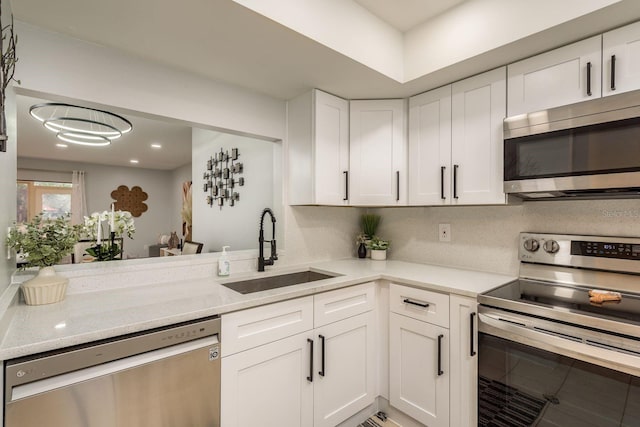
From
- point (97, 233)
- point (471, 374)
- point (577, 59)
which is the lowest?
point (471, 374)

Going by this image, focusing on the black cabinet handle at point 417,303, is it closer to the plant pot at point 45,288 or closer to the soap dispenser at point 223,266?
the soap dispenser at point 223,266

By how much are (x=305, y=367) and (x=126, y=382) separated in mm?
824

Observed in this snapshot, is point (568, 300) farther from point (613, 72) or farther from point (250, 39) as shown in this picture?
point (250, 39)

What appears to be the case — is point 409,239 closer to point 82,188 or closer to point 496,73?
point 496,73

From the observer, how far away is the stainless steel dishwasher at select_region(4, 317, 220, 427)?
0.90m

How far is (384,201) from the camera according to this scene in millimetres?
2160

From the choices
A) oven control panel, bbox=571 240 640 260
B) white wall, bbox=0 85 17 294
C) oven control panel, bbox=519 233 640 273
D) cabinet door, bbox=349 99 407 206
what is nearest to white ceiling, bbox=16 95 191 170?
white wall, bbox=0 85 17 294

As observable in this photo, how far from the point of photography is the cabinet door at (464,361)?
1511 millimetres

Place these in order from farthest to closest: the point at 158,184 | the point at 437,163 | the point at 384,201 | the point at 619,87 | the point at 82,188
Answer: the point at 158,184 < the point at 82,188 < the point at 384,201 < the point at 437,163 < the point at 619,87

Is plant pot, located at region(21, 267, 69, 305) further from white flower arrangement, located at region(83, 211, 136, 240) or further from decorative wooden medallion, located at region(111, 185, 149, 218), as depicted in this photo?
decorative wooden medallion, located at region(111, 185, 149, 218)

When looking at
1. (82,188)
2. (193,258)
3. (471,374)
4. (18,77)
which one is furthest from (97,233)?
(82,188)

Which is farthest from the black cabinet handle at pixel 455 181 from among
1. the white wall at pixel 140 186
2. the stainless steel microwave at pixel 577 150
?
the white wall at pixel 140 186

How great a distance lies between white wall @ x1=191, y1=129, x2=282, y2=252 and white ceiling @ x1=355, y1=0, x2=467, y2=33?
1110 mm

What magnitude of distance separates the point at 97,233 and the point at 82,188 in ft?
20.8
